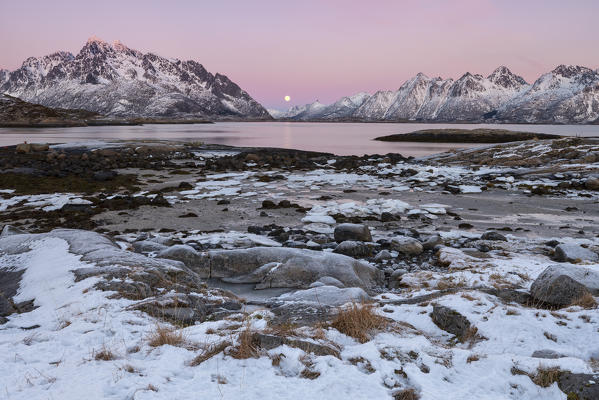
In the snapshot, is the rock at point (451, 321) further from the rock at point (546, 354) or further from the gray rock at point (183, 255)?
the gray rock at point (183, 255)

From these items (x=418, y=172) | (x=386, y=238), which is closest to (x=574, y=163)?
(x=418, y=172)

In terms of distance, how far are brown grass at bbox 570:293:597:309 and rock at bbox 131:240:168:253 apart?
11155 mm

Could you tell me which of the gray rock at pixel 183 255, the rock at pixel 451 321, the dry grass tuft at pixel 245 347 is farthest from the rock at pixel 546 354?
the gray rock at pixel 183 255

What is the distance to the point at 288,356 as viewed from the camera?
4477 mm

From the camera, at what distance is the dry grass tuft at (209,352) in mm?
4398

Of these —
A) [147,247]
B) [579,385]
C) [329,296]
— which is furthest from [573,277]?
[147,247]

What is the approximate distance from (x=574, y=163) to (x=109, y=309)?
3941cm

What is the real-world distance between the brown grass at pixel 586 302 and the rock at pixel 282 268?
15.5 ft

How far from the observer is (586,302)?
663 centimetres

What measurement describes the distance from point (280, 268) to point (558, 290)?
6.43 metres

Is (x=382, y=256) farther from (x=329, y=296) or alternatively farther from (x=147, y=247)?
(x=147, y=247)

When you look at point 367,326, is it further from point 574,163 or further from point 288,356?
point 574,163

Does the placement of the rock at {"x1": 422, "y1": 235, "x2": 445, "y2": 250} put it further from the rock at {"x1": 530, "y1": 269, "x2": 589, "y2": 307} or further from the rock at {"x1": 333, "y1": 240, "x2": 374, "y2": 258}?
the rock at {"x1": 530, "y1": 269, "x2": 589, "y2": 307}

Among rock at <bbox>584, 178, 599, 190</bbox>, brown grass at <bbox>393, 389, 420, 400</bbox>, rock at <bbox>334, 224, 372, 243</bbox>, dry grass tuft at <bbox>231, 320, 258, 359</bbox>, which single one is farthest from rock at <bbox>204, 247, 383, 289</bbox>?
rock at <bbox>584, 178, 599, 190</bbox>
